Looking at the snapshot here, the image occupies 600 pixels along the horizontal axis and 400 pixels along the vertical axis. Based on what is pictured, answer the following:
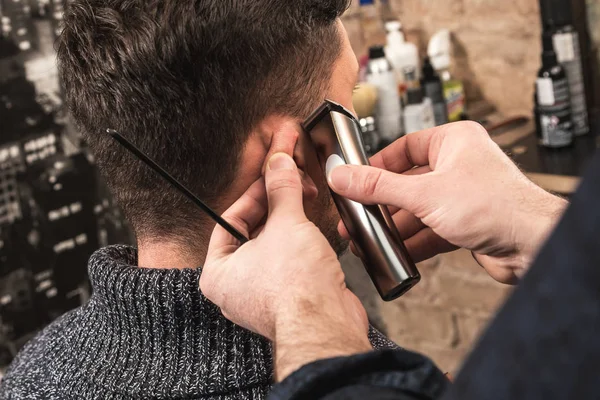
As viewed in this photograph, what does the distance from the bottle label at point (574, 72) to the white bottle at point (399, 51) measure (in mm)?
465

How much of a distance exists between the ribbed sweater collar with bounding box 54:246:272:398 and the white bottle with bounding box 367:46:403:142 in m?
1.30

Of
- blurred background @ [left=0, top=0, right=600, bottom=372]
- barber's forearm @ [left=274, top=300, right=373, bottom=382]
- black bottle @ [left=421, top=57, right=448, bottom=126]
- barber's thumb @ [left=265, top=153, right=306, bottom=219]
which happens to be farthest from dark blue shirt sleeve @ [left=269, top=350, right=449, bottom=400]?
black bottle @ [left=421, top=57, right=448, bottom=126]

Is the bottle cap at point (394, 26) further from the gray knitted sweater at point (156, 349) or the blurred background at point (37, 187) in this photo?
the gray knitted sweater at point (156, 349)

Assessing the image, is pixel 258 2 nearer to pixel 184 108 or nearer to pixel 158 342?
pixel 184 108

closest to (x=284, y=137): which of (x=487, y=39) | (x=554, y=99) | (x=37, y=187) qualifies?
(x=37, y=187)

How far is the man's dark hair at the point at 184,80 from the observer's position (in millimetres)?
983

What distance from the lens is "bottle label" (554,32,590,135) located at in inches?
79.9

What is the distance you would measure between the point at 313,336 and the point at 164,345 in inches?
16.5

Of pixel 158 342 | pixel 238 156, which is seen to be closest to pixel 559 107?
pixel 238 156

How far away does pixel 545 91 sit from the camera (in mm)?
2010

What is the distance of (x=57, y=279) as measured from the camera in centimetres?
199

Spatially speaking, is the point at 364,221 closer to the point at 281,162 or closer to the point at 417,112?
the point at 281,162

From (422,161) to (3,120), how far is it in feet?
3.87

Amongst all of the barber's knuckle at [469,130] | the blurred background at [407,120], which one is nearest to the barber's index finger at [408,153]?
the barber's knuckle at [469,130]
